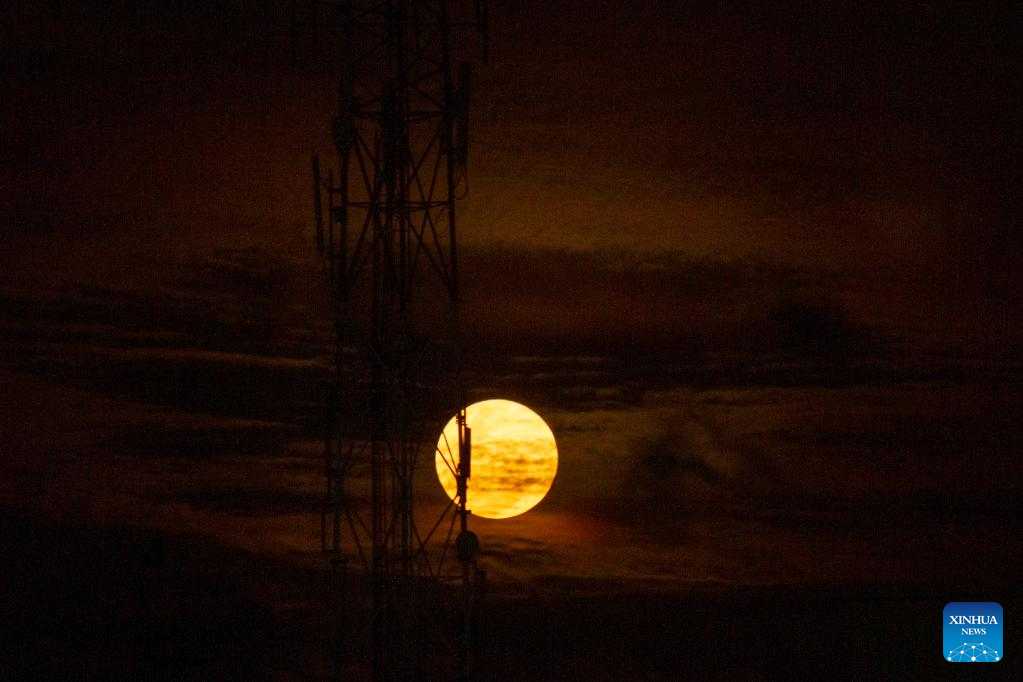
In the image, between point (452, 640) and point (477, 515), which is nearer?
point (452, 640)

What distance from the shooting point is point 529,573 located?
14.2 meters

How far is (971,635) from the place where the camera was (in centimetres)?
1404

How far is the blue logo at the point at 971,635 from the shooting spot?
14.0 m

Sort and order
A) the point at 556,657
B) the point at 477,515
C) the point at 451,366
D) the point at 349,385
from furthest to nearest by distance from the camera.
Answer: the point at 556,657
the point at 477,515
the point at 349,385
the point at 451,366

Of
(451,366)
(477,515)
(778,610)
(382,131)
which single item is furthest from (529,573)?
(382,131)

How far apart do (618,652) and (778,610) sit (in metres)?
2.03

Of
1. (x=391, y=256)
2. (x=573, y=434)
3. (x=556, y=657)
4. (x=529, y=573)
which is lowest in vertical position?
(x=556, y=657)

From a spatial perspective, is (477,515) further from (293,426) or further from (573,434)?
(293,426)

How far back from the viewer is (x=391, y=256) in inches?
427

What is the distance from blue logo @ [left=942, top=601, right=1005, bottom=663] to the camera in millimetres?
14000

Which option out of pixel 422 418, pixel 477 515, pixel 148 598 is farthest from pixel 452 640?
pixel 148 598

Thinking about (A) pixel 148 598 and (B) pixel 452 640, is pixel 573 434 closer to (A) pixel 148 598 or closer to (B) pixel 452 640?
(B) pixel 452 640

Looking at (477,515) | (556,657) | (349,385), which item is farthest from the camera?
(556,657)

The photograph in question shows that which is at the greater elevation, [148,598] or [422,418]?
[422,418]
